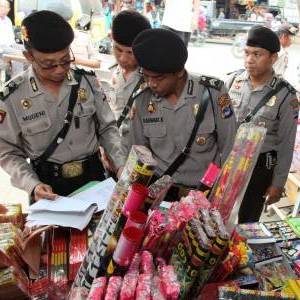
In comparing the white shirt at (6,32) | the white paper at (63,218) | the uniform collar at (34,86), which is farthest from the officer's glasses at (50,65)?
the white shirt at (6,32)

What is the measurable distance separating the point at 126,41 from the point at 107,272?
1.68 meters

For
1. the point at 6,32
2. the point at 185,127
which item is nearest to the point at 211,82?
the point at 185,127

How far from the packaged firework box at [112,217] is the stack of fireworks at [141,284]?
0.22 ft

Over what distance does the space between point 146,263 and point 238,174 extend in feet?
1.32

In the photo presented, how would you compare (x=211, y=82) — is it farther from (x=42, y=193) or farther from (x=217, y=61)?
(x=217, y=61)

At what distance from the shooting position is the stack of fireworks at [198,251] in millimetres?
951

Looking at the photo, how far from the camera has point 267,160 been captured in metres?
2.44

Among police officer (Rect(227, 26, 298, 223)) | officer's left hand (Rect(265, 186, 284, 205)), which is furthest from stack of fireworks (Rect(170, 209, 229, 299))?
officer's left hand (Rect(265, 186, 284, 205))

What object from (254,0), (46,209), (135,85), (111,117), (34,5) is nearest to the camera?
(46,209)

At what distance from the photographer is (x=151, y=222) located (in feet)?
3.49

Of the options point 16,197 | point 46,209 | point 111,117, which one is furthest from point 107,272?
point 16,197

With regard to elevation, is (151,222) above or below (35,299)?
above

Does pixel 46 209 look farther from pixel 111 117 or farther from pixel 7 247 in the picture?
pixel 111 117

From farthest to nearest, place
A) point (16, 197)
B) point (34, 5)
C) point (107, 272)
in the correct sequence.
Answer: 1. point (34, 5)
2. point (16, 197)
3. point (107, 272)
